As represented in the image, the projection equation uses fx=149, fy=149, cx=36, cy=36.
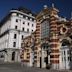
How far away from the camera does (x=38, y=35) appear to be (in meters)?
25.3

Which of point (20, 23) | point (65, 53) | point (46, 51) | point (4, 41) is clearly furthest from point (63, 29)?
point (4, 41)

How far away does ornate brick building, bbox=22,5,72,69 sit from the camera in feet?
66.6

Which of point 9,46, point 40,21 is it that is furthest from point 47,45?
point 9,46

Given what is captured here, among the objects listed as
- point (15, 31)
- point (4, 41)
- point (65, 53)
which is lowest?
point (65, 53)

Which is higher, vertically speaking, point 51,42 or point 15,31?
point 15,31

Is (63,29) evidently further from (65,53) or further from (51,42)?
(65,53)

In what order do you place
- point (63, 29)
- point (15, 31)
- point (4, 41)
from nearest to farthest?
point (63, 29)
point (15, 31)
point (4, 41)

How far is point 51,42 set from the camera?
854 inches

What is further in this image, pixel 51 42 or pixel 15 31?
pixel 15 31

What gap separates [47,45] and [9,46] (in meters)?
28.5

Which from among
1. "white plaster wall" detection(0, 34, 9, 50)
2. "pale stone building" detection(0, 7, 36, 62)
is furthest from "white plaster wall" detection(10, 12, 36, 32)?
"white plaster wall" detection(0, 34, 9, 50)

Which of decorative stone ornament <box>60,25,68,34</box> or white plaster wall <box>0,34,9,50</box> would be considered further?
white plaster wall <box>0,34,9,50</box>

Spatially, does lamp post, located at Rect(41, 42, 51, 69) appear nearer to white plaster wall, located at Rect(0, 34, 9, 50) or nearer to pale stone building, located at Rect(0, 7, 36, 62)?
pale stone building, located at Rect(0, 7, 36, 62)

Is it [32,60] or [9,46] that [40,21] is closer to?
[32,60]
